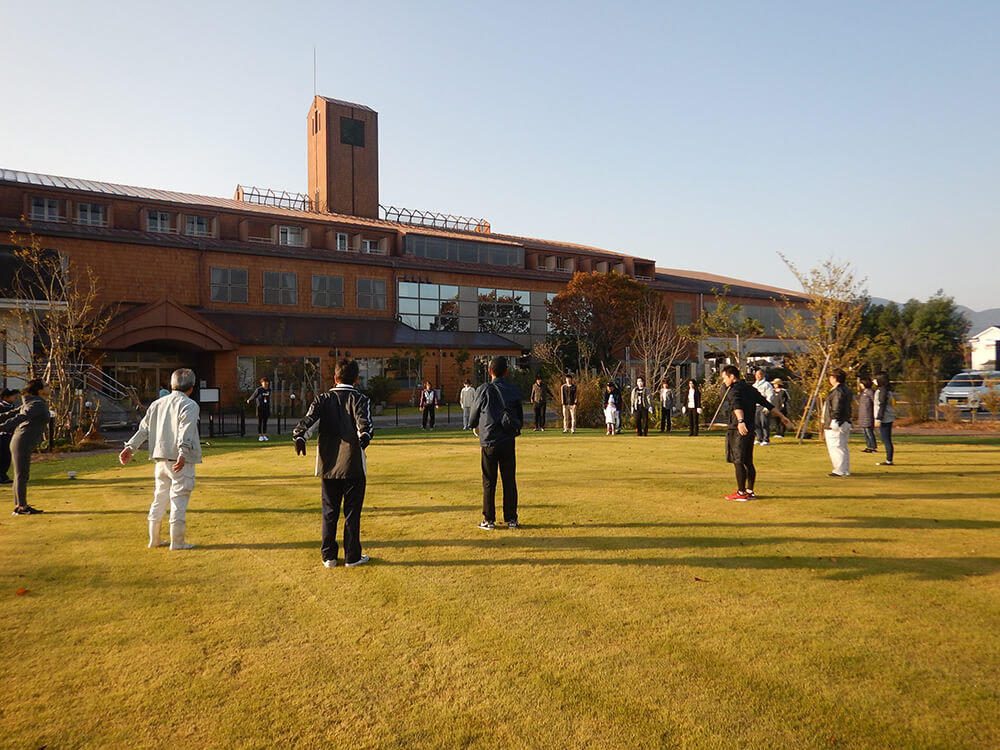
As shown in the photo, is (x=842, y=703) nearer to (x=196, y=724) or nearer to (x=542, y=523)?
(x=196, y=724)

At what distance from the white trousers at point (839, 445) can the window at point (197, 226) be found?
3201 cm

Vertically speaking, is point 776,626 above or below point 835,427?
below

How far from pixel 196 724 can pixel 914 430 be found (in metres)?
21.8

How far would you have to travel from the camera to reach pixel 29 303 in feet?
66.7

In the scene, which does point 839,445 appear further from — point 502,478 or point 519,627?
point 519,627

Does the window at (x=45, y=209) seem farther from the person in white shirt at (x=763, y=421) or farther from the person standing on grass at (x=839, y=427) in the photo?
the person standing on grass at (x=839, y=427)

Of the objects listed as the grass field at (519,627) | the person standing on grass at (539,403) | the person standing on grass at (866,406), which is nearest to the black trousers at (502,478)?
the grass field at (519,627)

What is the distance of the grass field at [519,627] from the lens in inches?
→ 126

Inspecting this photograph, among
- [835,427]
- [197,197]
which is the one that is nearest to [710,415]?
[835,427]

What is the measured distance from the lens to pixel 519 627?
4.38 meters

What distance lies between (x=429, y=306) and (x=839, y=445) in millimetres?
30392

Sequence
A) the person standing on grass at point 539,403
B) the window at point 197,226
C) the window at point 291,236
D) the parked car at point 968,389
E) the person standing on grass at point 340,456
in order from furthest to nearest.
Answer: the window at point 291,236, the window at point 197,226, the parked car at point 968,389, the person standing on grass at point 539,403, the person standing on grass at point 340,456

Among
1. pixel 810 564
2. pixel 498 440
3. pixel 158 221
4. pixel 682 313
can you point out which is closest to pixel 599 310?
pixel 682 313

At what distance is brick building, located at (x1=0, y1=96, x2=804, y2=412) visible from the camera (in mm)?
30312
